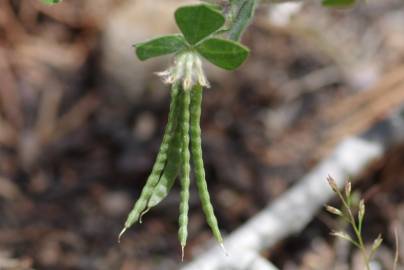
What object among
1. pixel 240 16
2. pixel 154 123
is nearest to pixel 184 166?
pixel 240 16

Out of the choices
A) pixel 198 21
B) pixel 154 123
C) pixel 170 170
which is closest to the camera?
pixel 198 21

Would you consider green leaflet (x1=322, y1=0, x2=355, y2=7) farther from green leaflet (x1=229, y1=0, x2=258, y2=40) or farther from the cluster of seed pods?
the cluster of seed pods

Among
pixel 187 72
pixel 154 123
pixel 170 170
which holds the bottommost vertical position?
pixel 154 123

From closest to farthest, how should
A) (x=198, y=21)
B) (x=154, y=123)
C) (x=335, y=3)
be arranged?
(x=198, y=21) < (x=335, y=3) < (x=154, y=123)

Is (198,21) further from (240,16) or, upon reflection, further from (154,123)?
(154,123)

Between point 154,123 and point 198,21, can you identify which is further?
point 154,123
